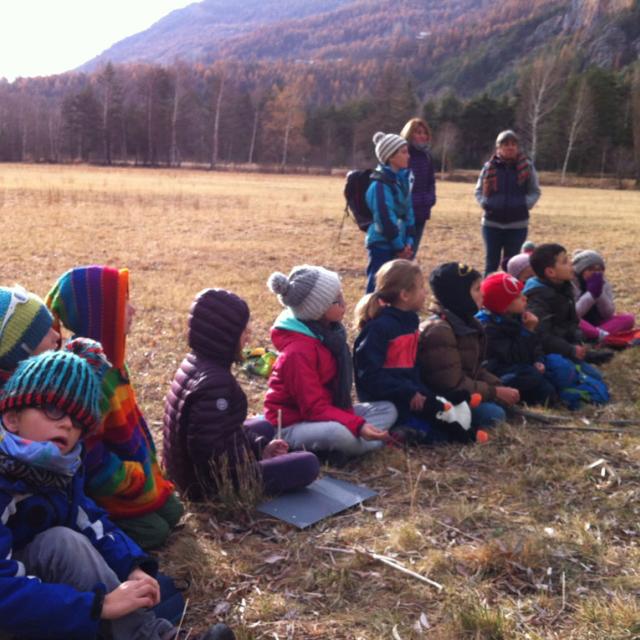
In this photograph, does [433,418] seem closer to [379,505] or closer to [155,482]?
[379,505]

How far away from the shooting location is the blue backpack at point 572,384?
555 centimetres

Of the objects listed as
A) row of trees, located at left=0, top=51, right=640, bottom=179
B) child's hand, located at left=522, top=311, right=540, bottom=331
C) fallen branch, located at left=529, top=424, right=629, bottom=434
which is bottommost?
fallen branch, located at left=529, top=424, right=629, bottom=434

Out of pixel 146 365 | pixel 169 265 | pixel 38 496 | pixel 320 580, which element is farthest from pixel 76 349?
pixel 169 265

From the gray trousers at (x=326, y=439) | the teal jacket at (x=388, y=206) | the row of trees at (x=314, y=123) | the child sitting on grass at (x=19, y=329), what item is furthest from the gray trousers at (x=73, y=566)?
the row of trees at (x=314, y=123)

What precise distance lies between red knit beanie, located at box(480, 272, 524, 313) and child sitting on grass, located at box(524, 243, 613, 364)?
30.4 inches

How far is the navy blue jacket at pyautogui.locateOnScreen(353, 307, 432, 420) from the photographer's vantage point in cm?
471

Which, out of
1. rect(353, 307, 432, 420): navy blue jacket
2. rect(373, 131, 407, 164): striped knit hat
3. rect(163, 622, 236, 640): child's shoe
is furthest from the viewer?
rect(373, 131, 407, 164): striped knit hat

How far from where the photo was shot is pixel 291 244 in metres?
15.2

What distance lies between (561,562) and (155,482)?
1.99m

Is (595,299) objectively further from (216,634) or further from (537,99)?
(537,99)

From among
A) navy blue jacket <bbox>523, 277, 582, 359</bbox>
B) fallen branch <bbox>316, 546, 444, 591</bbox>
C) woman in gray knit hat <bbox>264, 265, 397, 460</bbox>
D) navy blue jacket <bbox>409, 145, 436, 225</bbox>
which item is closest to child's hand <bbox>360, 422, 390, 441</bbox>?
woman in gray knit hat <bbox>264, 265, 397, 460</bbox>

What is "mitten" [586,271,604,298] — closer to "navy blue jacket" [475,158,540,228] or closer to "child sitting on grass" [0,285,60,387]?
"navy blue jacket" [475,158,540,228]

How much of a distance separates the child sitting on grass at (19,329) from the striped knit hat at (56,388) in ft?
1.68

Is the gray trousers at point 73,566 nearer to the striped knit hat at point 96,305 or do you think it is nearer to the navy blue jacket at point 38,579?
the navy blue jacket at point 38,579
